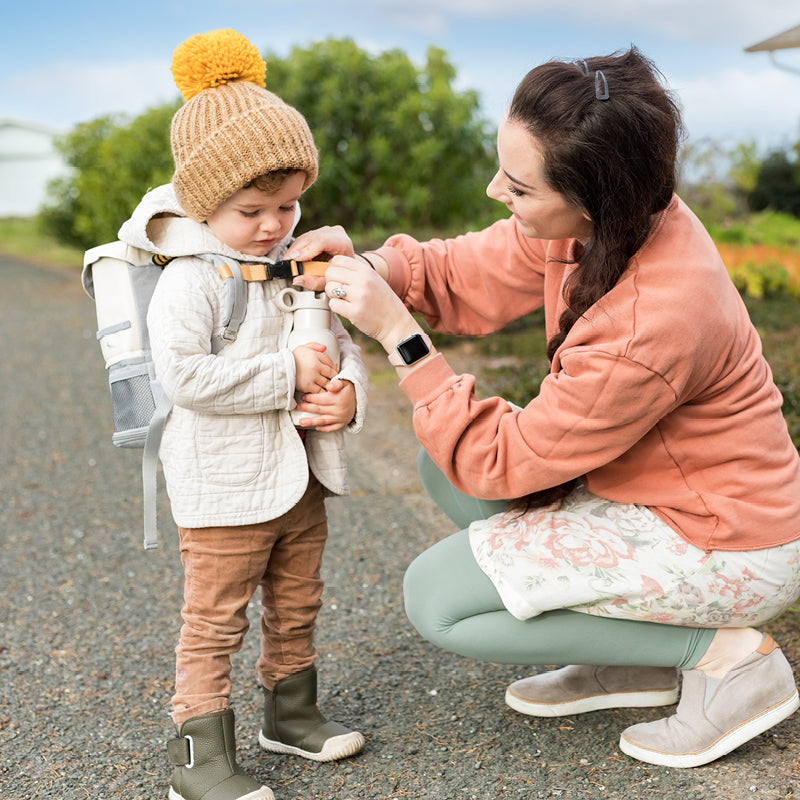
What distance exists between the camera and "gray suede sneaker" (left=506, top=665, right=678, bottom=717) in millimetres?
2590

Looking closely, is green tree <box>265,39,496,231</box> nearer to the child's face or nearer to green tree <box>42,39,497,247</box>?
green tree <box>42,39,497,247</box>

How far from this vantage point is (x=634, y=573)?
2.19 metres

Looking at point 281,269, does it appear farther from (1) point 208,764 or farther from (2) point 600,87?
(1) point 208,764

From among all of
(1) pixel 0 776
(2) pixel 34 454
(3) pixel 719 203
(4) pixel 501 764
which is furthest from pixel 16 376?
(3) pixel 719 203

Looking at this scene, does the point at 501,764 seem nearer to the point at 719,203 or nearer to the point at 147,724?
the point at 147,724

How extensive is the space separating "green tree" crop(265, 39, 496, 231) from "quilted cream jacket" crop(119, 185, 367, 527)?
6.31 m

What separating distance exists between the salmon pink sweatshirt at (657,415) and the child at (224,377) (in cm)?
31

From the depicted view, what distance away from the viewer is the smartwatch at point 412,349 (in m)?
2.16

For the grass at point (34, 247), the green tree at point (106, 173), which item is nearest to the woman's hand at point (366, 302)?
the green tree at point (106, 173)

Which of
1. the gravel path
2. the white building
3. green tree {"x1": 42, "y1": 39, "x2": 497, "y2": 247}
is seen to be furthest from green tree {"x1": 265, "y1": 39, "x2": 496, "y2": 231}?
the white building

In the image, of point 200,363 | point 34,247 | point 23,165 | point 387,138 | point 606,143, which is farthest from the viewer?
point 23,165

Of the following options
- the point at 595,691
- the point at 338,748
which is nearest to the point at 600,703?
the point at 595,691

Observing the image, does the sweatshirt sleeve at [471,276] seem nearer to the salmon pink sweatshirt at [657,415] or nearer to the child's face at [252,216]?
the salmon pink sweatshirt at [657,415]

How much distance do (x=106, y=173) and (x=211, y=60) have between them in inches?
413
